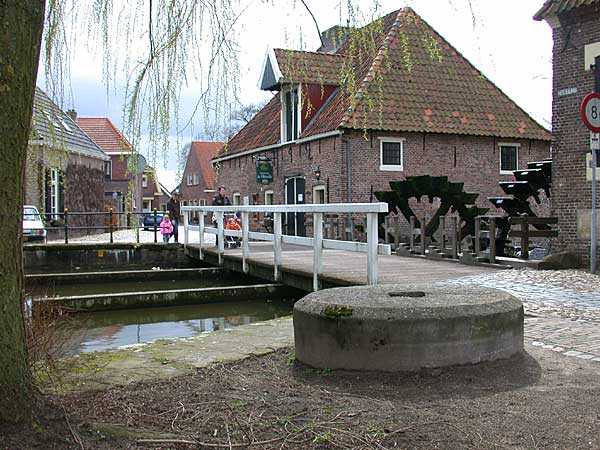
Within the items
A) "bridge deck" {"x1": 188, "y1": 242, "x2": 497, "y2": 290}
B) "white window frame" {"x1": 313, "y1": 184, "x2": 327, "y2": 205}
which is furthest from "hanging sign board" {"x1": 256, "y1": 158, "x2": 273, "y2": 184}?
Answer: "bridge deck" {"x1": 188, "y1": 242, "x2": 497, "y2": 290}

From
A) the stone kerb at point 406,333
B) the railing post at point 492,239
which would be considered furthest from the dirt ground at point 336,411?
the railing post at point 492,239

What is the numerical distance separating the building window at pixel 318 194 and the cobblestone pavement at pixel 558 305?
1066 cm

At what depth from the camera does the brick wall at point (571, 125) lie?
11.4 meters

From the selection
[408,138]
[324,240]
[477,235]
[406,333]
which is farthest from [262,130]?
[406,333]

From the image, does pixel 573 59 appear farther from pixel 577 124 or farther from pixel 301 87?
pixel 301 87

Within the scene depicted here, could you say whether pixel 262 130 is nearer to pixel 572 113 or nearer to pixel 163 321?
pixel 572 113

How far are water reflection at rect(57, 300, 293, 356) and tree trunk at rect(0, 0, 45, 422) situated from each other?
196 inches

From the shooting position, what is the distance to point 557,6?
11.6 metres

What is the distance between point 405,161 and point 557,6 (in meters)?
8.92

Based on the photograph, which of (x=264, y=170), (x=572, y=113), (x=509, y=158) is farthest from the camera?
(x=264, y=170)

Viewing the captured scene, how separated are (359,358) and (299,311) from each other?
23.7 inches

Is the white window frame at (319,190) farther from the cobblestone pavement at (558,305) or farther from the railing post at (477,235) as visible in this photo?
the cobblestone pavement at (558,305)

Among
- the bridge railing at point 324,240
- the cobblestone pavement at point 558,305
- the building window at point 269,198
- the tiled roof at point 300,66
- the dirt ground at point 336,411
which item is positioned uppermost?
the tiled roof at point 300,66

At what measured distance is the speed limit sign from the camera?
9711mm
